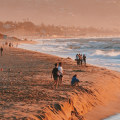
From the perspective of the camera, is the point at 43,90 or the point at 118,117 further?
the point at 43,90

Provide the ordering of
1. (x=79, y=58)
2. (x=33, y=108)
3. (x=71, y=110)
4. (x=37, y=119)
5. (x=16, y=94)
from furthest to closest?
(x=79, y=58) → (x=16, y=94) → (x=71, y=110) → (x=33, y=108) → (x=37, y=119)

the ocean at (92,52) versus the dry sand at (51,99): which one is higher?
the ocean at (92,52)

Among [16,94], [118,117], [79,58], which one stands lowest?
[118,117]

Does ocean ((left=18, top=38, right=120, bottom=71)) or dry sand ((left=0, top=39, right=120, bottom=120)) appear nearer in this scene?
dry sand ((left=0, top=39, right=120, bottom=120))

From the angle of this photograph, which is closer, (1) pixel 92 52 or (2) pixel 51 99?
(2) pixel 51 99

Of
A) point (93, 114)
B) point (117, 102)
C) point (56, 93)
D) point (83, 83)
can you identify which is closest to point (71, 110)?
point (93, 114)

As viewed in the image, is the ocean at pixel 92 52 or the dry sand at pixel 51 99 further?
the ocean at pixel 92 52

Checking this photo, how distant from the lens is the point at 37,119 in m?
8.76

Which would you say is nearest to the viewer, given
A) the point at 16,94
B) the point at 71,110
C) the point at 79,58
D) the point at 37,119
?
the point at 37,119

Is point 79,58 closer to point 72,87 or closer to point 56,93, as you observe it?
point 72,87

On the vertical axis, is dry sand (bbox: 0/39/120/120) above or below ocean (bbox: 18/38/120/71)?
below

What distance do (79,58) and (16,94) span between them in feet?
46.3

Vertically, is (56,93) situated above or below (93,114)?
above

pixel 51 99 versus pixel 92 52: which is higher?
pixel 92 52
